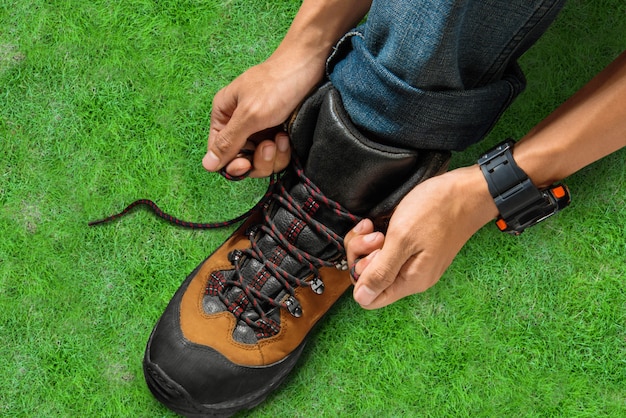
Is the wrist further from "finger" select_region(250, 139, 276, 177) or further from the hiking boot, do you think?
"finger" select_region(250, 139, 276, 177)

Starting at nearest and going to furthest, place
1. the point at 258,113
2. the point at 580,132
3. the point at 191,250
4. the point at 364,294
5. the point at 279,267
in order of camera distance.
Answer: the point at 580,132, the point at 364,294, the point at 258,113, the point at 279,267, the point at 191,250

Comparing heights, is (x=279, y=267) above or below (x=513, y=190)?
below

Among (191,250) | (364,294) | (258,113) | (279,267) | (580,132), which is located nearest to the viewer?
(580,132)

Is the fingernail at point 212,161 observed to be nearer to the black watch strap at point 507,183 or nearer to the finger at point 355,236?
the finger at point 355,236

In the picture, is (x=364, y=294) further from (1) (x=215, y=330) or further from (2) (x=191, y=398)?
(2) (x=191, y=398)

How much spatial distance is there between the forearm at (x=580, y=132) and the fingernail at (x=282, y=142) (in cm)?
52

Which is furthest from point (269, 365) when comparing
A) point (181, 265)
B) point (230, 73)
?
point (230, 73)

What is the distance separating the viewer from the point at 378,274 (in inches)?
45.8

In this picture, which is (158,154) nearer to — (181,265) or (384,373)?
(181,265)

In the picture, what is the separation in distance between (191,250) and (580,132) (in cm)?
106

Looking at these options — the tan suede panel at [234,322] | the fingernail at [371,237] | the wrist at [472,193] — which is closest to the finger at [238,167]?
the tan suede panel at [234,322]

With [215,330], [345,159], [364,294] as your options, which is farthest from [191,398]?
[345,159]

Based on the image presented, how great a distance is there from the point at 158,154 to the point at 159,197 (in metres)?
0.12

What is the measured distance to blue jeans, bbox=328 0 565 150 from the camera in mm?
1063
